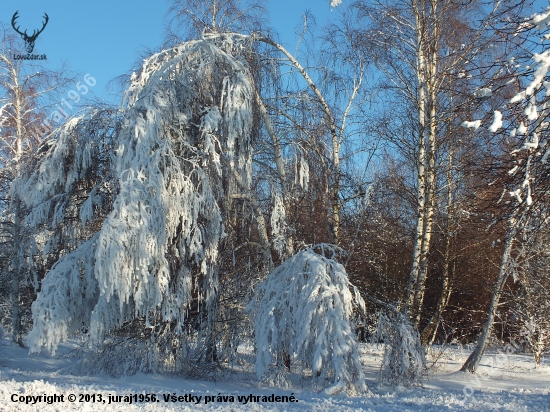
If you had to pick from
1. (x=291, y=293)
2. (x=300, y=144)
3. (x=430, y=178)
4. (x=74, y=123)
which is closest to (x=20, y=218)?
(x=74, y=123)

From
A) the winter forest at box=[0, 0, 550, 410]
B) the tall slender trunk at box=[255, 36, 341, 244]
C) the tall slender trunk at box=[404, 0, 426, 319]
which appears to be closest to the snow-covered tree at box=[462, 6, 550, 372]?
the winter forest at box=[0, 0, 550, 410]

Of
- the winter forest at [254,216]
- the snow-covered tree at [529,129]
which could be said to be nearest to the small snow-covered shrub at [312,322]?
the winter forest at [254,216]

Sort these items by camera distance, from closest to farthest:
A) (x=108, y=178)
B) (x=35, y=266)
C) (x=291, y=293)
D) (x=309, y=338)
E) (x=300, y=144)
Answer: (x=309, y=338) → (x=291, y=293) → (x=108, y=178) → (x=300, y=144) → (x=35, y=266)

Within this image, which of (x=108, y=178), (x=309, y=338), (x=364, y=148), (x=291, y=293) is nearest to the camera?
(x=309, y=338)

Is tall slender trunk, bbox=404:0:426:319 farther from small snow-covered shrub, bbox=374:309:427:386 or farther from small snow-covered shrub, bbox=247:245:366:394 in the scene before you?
small snow-covered shrub, bbox=247:245:366:394

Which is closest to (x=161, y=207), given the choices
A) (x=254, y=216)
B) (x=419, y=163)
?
(x=254, y=216)

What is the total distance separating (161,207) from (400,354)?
4375 mm

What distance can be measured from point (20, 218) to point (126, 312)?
728 cm

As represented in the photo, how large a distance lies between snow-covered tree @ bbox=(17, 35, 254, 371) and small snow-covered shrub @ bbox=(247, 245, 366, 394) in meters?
1.37

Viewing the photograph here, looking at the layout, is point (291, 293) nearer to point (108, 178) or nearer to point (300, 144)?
point (300, 144)

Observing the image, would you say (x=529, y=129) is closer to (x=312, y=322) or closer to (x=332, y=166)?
(x=312, y=322)

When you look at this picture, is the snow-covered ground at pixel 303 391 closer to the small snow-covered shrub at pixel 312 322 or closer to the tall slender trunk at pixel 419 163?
the small snow-covered shrub at pixel 312 322

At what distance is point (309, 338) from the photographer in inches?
281

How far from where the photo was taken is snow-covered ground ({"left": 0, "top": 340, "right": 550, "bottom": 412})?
19.0ft
